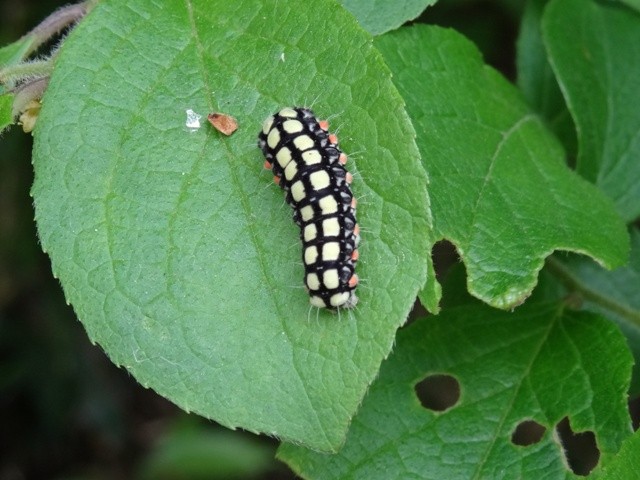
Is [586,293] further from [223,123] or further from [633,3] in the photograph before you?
[223,123]

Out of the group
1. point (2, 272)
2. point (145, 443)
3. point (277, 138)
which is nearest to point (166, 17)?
point (277, 138)

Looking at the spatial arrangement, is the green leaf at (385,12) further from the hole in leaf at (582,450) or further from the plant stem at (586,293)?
the hole in leaf at (582,450)

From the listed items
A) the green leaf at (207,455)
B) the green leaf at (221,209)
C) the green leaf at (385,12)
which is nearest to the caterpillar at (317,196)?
the green leaf at (221,209)

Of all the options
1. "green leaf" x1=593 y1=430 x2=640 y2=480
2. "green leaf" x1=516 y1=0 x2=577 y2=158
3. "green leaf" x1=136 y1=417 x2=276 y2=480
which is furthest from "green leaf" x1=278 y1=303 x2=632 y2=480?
"green leaf" x1=136 y1=417 x2=276 y2=480

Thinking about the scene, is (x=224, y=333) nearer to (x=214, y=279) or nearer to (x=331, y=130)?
(x=214, y=279)

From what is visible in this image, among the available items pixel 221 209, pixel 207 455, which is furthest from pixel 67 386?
pixel 221 209

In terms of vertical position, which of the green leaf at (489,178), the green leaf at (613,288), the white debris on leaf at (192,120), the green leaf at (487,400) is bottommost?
the green leaf at (613,288)

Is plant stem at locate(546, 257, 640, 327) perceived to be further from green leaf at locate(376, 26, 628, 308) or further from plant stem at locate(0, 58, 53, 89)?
plant stem at locate(0, 58, 53, 89)
